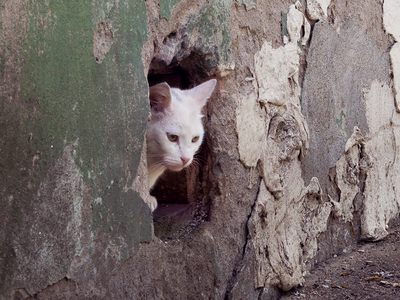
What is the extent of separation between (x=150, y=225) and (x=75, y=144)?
1.79ft

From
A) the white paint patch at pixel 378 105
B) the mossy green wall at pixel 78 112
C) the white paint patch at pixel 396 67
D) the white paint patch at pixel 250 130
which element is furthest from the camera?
the white paint patch at pixel 396 67

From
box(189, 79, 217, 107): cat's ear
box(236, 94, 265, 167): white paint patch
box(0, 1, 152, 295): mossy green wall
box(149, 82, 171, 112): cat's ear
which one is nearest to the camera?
box(0, 1, 152, 295): mossy green wall

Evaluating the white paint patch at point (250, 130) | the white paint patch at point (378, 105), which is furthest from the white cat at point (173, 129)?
the white paint patch at point (378, 105)

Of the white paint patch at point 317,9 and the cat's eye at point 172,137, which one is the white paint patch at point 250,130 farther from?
the white paint patch at point 317,9

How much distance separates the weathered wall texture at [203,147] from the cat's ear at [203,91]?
3.8 inches

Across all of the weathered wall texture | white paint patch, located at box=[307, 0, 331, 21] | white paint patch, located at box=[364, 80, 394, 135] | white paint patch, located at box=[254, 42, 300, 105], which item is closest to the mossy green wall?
the weathered wall texture

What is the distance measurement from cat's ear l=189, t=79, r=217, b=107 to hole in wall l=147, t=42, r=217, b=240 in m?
0.10

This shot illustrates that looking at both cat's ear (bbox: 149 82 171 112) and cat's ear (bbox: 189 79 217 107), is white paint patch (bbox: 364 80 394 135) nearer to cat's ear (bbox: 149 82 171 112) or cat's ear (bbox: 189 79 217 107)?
cat's ear (bbox: 189 79 217 107)

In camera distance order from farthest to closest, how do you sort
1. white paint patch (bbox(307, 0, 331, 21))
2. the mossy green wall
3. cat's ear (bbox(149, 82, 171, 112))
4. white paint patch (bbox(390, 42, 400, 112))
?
white paint patch (bbox(390, 42, 400, 112)), white paint patch (bbox(307, 0, 331, 21)), cat's ear (bbox(149, 82, 171, 112)), the mossy green wall

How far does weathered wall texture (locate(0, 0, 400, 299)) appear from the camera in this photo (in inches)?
60.8

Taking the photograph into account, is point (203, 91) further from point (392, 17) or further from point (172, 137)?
point (392, 17)

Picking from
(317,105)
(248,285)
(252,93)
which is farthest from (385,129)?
(248,285)

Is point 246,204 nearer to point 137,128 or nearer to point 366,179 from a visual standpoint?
point 137,128

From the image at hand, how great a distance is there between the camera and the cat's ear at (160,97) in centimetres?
234
